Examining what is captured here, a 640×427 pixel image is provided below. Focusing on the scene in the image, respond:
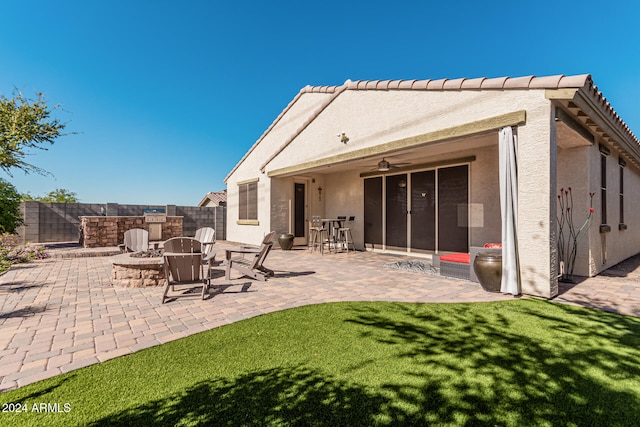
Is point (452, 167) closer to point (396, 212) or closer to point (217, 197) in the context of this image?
point (396, 212)

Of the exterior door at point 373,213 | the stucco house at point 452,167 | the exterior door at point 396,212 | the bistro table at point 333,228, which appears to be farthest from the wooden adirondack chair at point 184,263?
the exterior door at point 373,213

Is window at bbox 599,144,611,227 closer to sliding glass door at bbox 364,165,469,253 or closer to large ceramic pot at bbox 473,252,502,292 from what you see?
sliding glass door at bbox 364,165,469,253

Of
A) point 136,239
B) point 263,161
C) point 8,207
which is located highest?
point 263,161

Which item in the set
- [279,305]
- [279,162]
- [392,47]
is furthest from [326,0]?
[279,305]

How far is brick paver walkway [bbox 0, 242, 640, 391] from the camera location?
2982mm

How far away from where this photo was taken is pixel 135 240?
8.23 m

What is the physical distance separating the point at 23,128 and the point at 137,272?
25.4 feet

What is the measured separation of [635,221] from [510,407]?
12.3 meters

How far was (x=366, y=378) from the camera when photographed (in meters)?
2.44

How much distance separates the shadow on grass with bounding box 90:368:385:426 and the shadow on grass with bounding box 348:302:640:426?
1.06ft

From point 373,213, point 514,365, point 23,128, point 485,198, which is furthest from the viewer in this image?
point 373,213

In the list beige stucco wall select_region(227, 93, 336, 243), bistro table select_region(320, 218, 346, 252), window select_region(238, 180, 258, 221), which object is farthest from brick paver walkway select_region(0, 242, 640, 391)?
window select_region(238, 180, 258, 221)

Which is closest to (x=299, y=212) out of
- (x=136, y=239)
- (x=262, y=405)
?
(x=136, y=239)

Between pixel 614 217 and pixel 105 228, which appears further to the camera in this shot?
pixel 105 228
